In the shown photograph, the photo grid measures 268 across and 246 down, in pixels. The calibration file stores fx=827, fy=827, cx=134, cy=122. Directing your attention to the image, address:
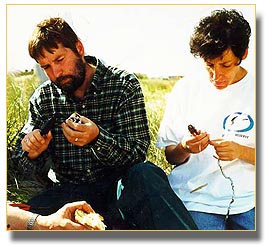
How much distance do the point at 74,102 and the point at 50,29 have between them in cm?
33

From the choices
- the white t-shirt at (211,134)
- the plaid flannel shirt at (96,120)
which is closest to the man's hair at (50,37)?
the plaid flannel shirt at (96,120)

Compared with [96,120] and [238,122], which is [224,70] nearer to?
[238,122]

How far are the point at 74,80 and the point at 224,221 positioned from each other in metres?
0.89

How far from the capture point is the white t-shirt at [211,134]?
3.55 metres

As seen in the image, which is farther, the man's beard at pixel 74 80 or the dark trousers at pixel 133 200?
the man's beard at pixel 74 80

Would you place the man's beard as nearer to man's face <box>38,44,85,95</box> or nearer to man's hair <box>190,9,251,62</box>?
man's face <box>38,44,85,95</box>

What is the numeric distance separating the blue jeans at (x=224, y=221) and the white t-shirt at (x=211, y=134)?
22mm

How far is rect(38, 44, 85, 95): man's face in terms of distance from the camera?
3.55 m

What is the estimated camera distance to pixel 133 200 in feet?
11.4

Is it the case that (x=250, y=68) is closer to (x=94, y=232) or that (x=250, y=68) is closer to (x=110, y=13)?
(x=110, y=13)

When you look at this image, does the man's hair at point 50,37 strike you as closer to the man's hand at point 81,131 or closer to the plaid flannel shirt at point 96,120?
the plaid flannel shirt at point 96,120

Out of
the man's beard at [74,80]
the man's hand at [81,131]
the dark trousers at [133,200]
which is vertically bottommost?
the dark trousers at [133,200]

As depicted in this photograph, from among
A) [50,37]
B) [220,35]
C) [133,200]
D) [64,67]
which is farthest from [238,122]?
[50,37]

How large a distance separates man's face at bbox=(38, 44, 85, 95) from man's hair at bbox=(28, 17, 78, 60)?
2 centimetres
